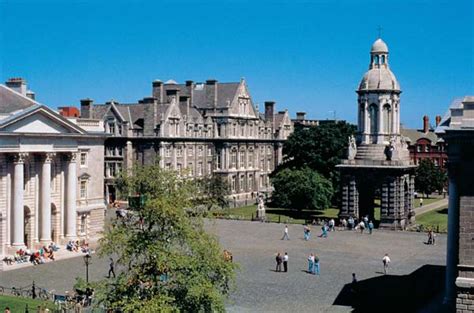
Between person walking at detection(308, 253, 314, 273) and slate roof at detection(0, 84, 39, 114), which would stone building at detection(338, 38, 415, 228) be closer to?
person walking at detection(308, 253, 314, 273)

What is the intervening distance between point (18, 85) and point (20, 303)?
23526 millimetres

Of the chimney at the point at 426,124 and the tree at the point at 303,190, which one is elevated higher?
the chimney at the point at 426,124

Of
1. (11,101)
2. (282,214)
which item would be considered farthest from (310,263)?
(282,214)

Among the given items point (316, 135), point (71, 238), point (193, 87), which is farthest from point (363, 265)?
point (193, 87)

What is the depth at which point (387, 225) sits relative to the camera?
6041 centimetres

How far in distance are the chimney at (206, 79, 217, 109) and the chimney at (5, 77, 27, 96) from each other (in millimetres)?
38594

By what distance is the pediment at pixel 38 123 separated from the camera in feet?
140

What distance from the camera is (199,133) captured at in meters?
83.9

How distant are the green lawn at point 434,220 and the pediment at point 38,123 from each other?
31.1 meters

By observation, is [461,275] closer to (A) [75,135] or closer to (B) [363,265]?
(B) [363,265]

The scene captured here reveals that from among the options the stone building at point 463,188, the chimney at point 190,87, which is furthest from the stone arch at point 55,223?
the chimney at point 190,87

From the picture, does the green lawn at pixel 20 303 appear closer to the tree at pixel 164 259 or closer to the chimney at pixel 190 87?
the tree at pixel 164 259

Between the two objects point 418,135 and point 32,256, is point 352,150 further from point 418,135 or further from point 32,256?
point 418,135

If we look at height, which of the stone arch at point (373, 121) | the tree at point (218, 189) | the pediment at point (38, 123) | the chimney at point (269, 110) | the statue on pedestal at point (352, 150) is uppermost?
the chimney at point (269, 110)
